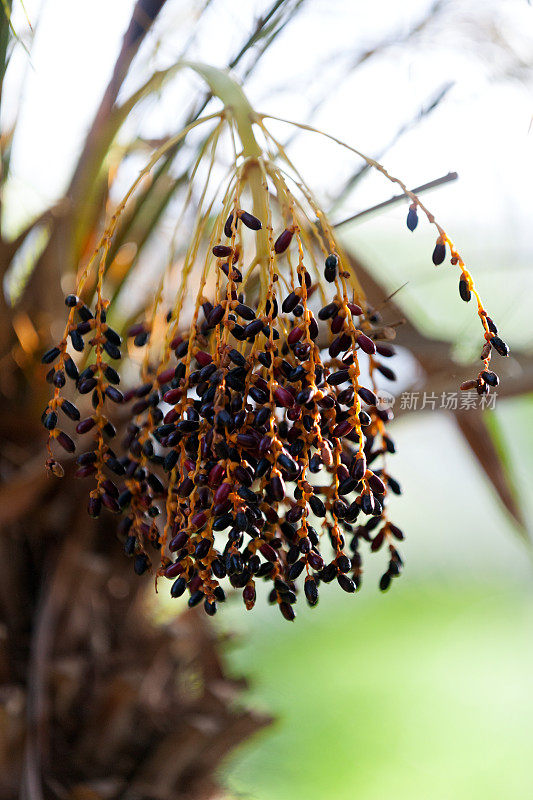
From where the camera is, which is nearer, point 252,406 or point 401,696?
point 252,406

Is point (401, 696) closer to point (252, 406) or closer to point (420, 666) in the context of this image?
point (420, 666)

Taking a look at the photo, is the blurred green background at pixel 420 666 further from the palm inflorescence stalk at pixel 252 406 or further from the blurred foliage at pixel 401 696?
the palm inflorescence stalk at pixel 252 406

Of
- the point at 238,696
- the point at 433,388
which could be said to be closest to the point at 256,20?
the point at 433,388

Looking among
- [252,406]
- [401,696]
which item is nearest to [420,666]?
[401,696]

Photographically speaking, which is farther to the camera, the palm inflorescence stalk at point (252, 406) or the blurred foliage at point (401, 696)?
the blurred foliage at point (401, 696)

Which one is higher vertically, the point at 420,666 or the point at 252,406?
the point at 420,666

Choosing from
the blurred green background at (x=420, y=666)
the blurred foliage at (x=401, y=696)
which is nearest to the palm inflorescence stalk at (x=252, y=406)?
the blurred green background at (x=420, y=666)

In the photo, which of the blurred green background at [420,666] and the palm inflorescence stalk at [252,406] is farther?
the blurred green background at [420,666]

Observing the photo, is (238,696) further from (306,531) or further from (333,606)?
(333,606)

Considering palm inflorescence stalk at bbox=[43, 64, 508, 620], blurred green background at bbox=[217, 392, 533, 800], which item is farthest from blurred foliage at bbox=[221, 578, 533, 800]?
palm inflorescence stalk at bbox=[43, 64, 508, 620]

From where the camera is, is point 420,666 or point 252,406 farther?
point 420,666

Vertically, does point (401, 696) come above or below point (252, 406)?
above
